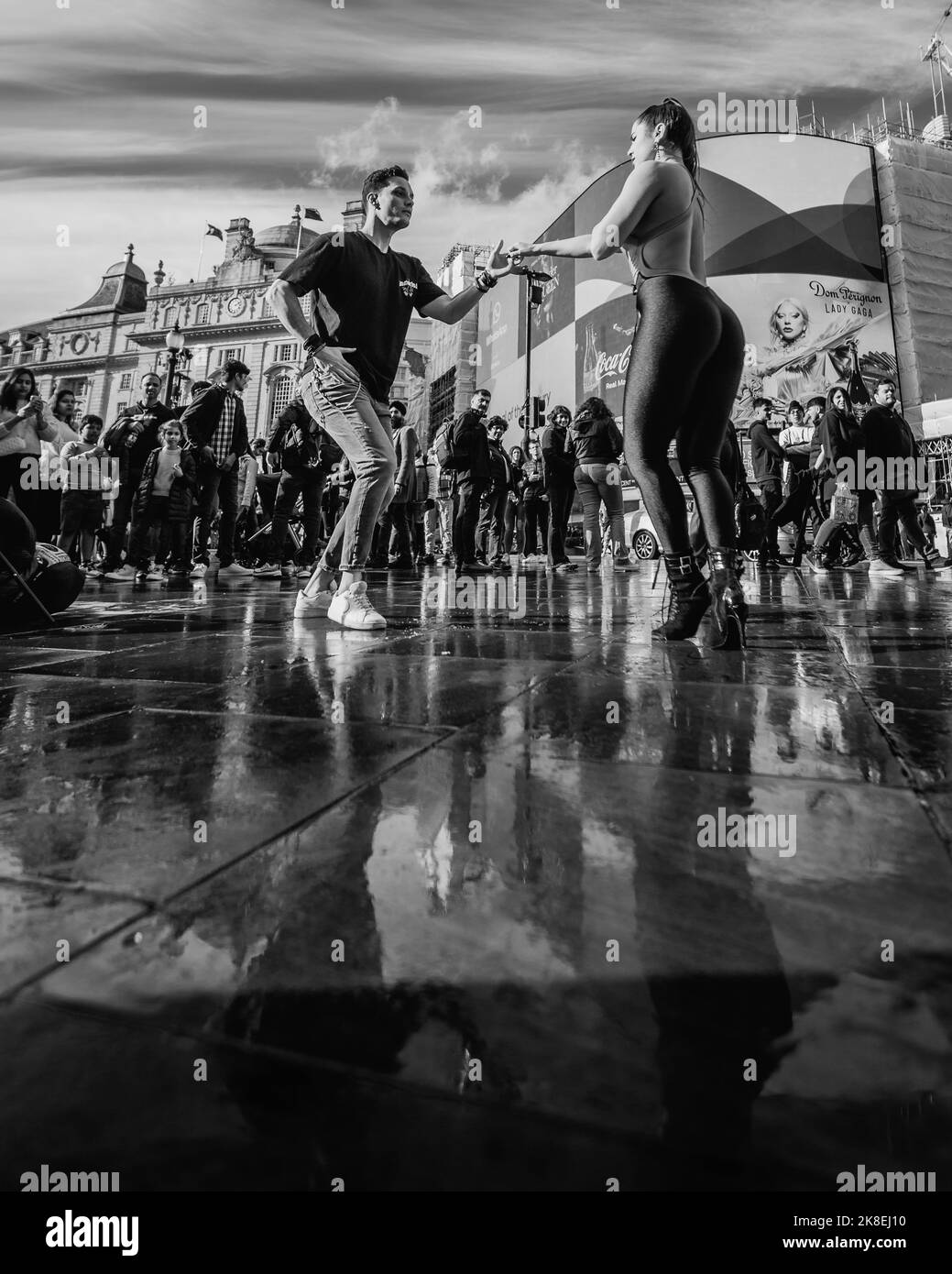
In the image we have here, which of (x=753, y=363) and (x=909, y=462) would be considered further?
(x=753, y=363)

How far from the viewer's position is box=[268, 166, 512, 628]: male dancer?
358 cm

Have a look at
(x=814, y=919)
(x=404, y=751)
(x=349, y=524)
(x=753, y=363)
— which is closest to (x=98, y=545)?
(x=349, y=524)

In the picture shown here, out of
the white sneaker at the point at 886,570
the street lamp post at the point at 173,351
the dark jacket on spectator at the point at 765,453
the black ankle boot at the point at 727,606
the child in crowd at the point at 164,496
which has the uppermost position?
the street lamp post at the point at 173,351

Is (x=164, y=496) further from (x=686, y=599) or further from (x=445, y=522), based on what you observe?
(x=445, y=522)

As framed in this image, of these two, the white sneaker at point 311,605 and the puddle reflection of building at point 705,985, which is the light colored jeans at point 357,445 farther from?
the puddle reflection of building at point 705,985

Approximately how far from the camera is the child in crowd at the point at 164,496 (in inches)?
314

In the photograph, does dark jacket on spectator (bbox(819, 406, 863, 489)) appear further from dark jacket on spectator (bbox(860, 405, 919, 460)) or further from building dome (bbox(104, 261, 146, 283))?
building dome (bbox(104, 261, 146, 283))

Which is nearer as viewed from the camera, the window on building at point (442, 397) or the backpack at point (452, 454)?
the backpack at point (452, 454)

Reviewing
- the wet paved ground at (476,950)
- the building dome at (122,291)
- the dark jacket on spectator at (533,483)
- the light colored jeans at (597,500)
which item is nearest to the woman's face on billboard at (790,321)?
the dark jacket on spectator at (533,483)

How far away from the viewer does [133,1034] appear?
0.61 meters

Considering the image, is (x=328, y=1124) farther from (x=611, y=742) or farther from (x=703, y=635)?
(x=703, y=635)

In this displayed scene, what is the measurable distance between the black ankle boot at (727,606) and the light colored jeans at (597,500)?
19.8ft

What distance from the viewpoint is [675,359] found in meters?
2.97
